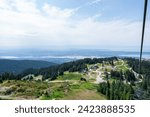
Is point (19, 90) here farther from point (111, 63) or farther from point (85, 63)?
point (111, 63)

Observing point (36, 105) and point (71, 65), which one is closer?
point (36, 105)

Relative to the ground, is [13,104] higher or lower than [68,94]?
higher

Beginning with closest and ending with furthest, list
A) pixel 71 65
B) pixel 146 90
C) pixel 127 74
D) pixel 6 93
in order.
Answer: pixel 6 93 → pixel 146 90 → pixel 127 74 → pixel 71 65

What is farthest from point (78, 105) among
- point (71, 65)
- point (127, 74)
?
point (71, 65)

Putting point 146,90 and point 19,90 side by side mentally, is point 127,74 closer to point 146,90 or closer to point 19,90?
point 146,90

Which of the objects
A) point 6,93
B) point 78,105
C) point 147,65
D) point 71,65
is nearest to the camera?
point 78,105

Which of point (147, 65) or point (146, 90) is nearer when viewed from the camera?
point (146, 90)

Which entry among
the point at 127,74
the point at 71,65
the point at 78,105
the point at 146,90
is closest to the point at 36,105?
the point at 78,105

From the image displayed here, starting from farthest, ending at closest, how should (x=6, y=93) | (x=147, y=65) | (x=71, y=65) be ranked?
(x=147, y=65) → (x=71, y=65) → (x=6, y=93)

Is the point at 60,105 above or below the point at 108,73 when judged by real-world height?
above
